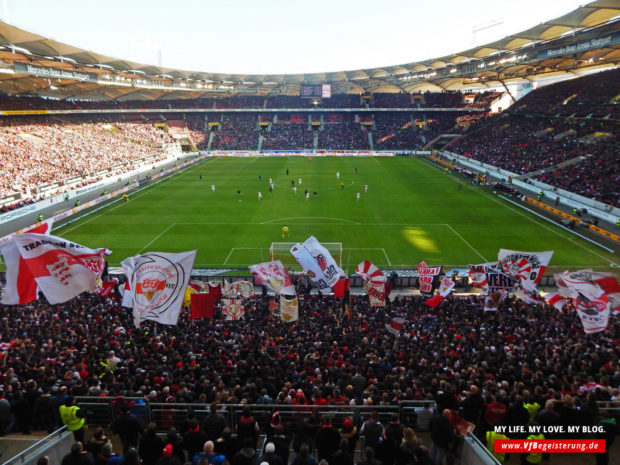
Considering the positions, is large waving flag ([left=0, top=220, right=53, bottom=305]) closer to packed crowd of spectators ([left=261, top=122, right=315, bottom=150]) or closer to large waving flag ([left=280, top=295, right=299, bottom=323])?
large waving flag ([left=280, top=295, right=299, bottom=323])

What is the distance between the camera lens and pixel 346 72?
88500 millimetres


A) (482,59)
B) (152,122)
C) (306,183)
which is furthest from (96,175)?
(482,59)

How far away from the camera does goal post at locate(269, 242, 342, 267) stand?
84.7ft

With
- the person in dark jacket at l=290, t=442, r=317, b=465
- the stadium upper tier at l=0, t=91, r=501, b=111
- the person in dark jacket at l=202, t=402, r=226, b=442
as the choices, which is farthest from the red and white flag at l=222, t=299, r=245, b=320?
the stadium upper tier at l=0, t=91, r=501, b=111

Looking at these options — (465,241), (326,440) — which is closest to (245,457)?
(326,440)

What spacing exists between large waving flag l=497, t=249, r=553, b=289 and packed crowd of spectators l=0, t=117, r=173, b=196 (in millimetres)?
45207

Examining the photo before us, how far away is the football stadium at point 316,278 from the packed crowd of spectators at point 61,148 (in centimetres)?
54

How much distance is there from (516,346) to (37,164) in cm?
5710

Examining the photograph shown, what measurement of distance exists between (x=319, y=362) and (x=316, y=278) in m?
5.24

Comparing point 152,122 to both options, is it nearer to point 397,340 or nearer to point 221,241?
point 221,241

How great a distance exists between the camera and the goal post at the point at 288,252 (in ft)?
84.7

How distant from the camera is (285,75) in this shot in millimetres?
90562

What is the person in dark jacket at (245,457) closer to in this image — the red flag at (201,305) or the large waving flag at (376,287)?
the red flag at (201,305)

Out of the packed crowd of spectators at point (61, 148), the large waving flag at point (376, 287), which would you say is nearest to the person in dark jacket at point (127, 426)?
the large waving flag at point (376, 287)
